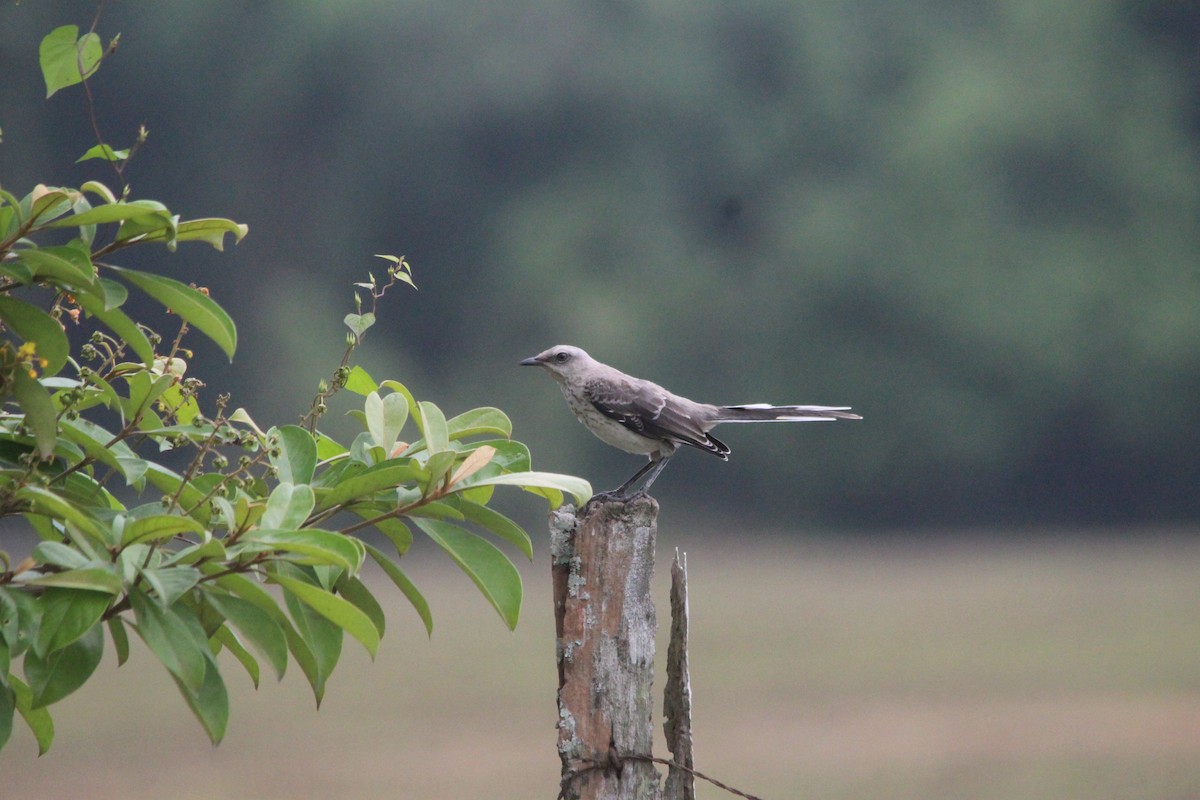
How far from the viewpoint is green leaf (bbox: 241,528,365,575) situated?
85 cm

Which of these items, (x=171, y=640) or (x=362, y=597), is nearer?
(x=171, y=640)

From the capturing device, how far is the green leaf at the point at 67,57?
3.28 ft

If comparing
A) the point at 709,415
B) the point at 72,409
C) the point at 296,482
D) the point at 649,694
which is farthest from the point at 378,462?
the point at 709,415

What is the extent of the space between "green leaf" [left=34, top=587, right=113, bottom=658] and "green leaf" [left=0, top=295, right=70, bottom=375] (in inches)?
8.7

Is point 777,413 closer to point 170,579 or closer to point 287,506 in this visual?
point 287,506

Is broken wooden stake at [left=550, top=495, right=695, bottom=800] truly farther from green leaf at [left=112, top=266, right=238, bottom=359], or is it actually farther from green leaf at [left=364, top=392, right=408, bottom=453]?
green leaf at [left=112, top=266, right=238, bottom=359]

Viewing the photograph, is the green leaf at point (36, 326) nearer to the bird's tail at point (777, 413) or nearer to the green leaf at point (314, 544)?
the green leaf at point (314, 544)

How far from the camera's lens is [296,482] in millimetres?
1101

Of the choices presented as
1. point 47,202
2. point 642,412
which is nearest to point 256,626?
point 47,202

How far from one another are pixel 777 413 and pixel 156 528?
1.06 m

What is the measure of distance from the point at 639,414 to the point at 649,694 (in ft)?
1.71

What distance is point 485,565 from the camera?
3.65 feet

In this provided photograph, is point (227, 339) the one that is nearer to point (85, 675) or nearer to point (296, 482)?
point (296, 482)

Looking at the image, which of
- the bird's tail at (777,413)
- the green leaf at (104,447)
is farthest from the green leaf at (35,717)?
the bird's tail at (777,413)
